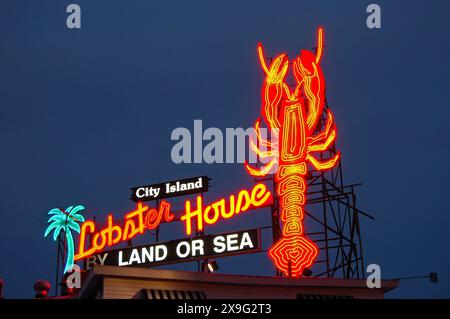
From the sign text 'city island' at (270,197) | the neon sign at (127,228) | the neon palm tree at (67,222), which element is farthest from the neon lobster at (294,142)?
the neon palm tree at (67,222)

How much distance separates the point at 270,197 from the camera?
122 feet

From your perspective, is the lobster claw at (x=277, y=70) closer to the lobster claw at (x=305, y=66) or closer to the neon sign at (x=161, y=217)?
the lobster claw at (x=305, y=66)

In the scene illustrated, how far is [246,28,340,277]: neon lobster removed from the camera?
35.8 meters

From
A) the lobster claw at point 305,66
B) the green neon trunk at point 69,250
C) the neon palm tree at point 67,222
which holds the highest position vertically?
the lobster claw at point 305,66

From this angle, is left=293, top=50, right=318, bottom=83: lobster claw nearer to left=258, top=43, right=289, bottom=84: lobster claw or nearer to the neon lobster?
the neon lobster

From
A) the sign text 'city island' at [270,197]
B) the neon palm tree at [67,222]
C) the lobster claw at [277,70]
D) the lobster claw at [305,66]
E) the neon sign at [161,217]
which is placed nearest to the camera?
the sign text 'city island' at [270,197]

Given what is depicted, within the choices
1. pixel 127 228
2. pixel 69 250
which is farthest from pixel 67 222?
pixel 127 228

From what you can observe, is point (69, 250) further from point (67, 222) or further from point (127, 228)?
point (127, 228)

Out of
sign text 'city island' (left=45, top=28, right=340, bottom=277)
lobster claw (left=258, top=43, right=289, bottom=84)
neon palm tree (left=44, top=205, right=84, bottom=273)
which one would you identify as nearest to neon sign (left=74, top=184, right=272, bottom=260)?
sign text 'city island' (left=45, top=28, right=340, bottom=277)

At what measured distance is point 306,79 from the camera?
40.6m

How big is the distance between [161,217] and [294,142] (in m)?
7.68

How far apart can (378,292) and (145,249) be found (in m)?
11.8

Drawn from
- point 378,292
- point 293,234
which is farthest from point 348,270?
point 378,292

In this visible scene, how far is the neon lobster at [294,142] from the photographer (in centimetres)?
3584
